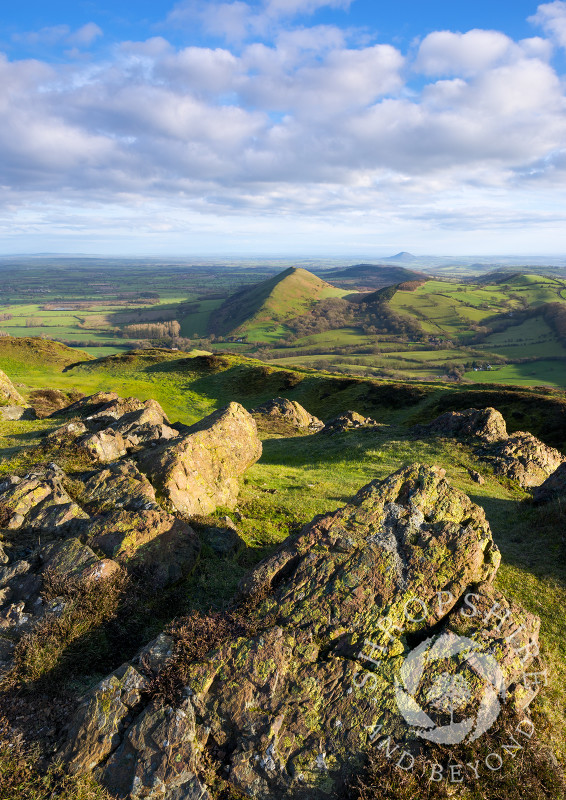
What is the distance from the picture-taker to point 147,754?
299 inches

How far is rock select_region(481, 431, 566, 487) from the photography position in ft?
→ 99.3

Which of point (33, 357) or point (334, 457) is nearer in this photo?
point (334, 457)

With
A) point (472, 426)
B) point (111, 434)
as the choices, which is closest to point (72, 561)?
point (111, 434)

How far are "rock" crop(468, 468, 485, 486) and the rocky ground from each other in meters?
17.9

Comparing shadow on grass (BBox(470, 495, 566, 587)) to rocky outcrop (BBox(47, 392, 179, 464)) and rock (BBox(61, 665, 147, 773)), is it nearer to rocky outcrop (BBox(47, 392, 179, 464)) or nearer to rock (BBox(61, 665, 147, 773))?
rock (BBox(61, 665, 147, 773))

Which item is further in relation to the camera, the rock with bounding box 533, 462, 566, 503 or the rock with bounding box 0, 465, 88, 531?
the rock with bounding box 533, 462, 566, 503

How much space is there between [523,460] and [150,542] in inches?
1161

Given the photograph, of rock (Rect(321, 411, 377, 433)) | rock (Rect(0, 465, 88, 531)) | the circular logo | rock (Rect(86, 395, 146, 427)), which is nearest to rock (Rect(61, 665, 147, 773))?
the circular logo

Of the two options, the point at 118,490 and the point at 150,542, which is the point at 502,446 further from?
the point at 150,542

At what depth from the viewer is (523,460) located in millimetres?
31266

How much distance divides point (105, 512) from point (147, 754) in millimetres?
7838

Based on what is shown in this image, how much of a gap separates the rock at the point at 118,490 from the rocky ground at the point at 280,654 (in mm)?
193

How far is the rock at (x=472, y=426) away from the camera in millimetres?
36112

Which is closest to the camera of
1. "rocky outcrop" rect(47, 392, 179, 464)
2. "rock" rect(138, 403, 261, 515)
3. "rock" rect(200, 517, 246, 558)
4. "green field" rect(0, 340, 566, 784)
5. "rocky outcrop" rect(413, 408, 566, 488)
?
"green field" rect(0, 340, 566, 784)
